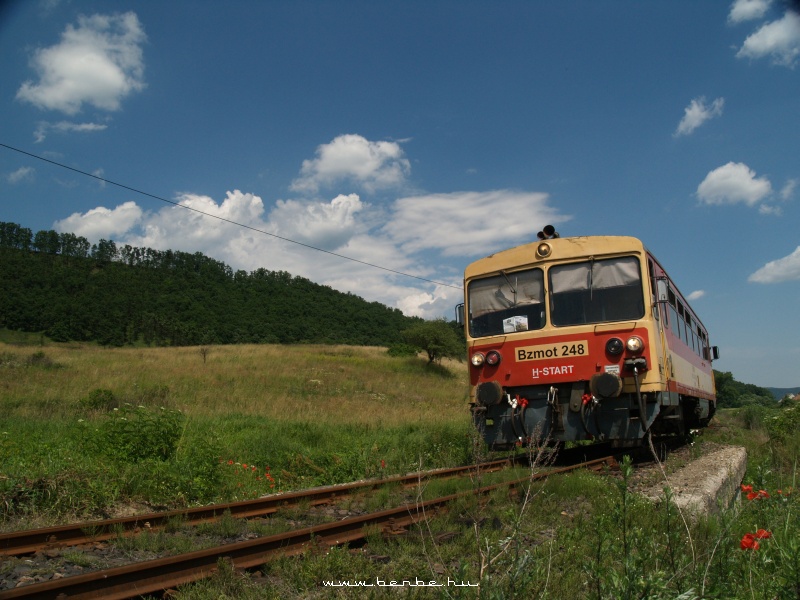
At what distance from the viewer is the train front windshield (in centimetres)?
862

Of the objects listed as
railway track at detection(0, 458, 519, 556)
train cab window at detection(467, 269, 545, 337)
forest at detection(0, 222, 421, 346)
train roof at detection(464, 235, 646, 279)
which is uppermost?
forest at detection(0, 222, 421, 346)

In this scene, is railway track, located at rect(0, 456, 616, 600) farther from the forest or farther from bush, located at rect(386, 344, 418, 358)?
the forest

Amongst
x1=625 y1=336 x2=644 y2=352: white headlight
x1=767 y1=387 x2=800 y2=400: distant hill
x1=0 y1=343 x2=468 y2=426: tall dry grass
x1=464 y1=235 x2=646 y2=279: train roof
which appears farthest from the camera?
x1=767 y1=387 x2=800 y2=400: distant hill

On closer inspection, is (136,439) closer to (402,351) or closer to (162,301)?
(402,351)

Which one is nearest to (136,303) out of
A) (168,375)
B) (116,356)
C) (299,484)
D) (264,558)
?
(116,356)

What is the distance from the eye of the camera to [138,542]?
4.65m

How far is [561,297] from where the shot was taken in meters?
9.02

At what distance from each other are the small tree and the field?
3165 cm

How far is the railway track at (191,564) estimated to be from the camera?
334cm

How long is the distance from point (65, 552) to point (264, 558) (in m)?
1.59

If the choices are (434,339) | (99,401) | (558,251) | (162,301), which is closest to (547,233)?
(558,251)

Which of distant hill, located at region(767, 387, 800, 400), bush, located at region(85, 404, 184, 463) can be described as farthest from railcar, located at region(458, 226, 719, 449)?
distant hill, located at region(767, 387, 800, 400)

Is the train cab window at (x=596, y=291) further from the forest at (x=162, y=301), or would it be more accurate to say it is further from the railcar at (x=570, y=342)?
the forest at (x=162, y=301)

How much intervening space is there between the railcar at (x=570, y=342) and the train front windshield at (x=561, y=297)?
2 centimetres
